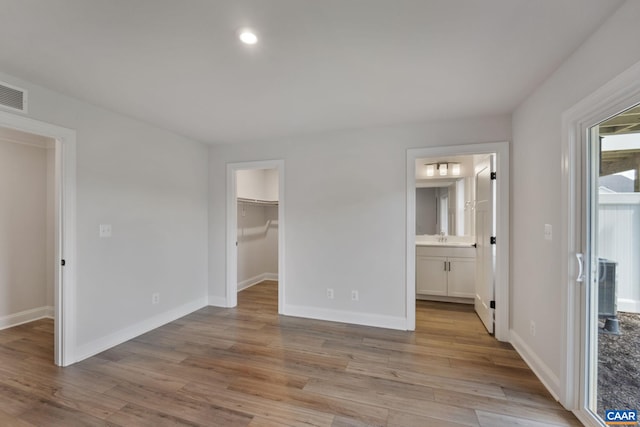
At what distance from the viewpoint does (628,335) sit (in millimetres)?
1618

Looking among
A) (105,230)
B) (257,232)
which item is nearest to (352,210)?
(105,230)

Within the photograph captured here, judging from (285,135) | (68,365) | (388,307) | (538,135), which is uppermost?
(285,135)

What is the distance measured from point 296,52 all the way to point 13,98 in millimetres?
2185

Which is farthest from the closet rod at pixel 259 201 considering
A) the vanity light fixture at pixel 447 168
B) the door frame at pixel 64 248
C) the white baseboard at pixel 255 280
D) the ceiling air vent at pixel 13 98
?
the vanity light fixture at pixel 447 168

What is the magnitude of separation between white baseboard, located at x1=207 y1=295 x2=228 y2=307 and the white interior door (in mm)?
3389

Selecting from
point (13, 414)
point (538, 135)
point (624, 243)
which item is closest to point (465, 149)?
point (538, 135)

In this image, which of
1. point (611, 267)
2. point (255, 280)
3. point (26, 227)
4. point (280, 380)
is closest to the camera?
point (611, 267)

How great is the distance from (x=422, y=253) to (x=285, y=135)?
2703 millimetres

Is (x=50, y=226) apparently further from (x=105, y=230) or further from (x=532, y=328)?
(x=532, y=328)

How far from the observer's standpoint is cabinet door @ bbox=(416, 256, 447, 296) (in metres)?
4.14

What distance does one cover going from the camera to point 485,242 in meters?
3.18

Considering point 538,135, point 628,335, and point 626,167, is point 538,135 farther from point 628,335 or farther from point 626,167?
point 628,335

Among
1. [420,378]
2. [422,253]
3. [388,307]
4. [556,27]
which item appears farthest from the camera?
[422,253]

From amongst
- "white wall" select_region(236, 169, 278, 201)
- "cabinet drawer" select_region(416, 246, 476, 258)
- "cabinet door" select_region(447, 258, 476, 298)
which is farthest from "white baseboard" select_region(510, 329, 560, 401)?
"white wall" select_region(236, 169, 278, 201)
